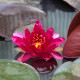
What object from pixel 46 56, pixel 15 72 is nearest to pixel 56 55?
pixel 46 56

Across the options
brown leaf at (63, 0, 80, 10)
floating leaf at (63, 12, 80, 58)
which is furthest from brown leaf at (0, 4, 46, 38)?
floating leaf at (63, 12, 80, 58)

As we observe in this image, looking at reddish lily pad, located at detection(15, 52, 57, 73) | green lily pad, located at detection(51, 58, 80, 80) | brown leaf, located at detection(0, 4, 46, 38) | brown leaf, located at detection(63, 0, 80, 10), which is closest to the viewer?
green lily pad, located at detection(51, 58, 80, 80)

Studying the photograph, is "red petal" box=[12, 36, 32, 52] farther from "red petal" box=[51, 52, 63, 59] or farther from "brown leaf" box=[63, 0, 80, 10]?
"brown leaf" box=[63, 0, 80, 10]

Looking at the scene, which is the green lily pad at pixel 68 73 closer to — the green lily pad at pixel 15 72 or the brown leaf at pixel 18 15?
the green lily pad at pixel 15 72

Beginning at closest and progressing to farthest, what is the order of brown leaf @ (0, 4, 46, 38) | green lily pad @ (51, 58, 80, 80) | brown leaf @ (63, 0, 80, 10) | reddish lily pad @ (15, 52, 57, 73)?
1. green lily pad @ (51, 58, 80, 80)
2. reddish lily pad @ (15, 52, 57, 73)
3. brown leaf @ (0, 4, 46, 38)
4. brown leaf @ (63, 0, 80, 10)

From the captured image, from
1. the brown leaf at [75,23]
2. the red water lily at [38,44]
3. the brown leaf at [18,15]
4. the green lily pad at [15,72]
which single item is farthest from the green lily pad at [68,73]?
the brown leaf at [18,15]
